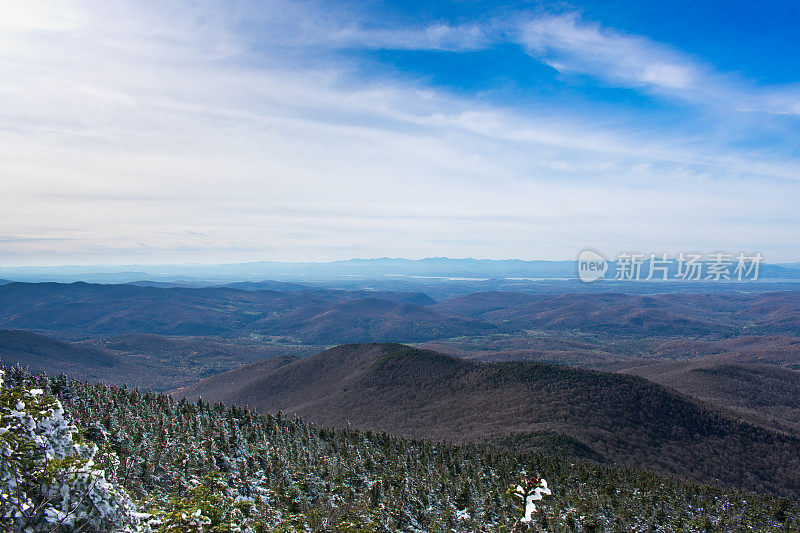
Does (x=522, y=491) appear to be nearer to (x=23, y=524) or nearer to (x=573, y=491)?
(x=23, y=524)

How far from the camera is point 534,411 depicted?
9269cm

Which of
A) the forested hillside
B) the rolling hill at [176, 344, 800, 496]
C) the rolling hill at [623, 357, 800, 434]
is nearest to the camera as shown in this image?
the forested hillside

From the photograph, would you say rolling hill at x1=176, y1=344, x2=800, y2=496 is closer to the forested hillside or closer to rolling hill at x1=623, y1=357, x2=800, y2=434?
the forested hillside

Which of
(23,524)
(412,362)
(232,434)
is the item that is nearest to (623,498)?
(232,434)

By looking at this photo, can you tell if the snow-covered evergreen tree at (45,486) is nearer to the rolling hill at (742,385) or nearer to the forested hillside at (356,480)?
the forested hillside at (356,480)

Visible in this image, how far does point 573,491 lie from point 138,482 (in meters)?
41.5

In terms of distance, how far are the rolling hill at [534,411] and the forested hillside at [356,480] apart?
21944 millimetres

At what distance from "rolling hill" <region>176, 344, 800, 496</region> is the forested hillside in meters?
21.9

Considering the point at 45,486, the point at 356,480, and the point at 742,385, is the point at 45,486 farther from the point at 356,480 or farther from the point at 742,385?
the point at 742,385

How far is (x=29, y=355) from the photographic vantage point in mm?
188125

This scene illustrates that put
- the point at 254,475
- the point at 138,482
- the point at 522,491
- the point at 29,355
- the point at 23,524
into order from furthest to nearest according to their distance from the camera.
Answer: the point at 29,355 → the point at 254,475 → the point at 138,482 → the point at 522,491 → the point at 23,524

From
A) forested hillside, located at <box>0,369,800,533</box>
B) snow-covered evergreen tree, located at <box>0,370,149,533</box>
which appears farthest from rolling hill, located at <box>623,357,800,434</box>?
snow-covered evergreen tree, located at <box>0,370,149,533</box>

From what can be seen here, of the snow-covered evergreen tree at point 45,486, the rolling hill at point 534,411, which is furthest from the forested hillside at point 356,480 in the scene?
the rolling hill at point 534,411

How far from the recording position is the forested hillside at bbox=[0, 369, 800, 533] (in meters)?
32.6
